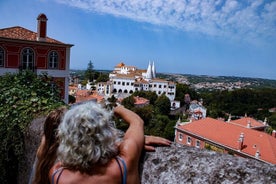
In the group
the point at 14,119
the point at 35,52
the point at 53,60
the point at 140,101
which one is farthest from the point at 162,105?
the point at 14,119

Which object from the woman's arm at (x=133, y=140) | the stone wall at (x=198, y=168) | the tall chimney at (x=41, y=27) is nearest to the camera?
the stone wall at (x=198, y=168)

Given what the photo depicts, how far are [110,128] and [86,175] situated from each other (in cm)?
34

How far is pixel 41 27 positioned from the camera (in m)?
18.2

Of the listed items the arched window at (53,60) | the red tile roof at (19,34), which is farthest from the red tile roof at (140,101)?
the red tile roof at (19,34)

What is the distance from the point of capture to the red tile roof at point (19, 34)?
57.0ft

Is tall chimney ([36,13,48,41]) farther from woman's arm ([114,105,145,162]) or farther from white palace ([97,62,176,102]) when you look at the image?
white palace ([97,62,176,102])

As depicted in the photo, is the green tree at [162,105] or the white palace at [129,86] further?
the white palace at [129,86]

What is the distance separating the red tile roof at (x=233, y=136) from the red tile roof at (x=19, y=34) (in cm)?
2453

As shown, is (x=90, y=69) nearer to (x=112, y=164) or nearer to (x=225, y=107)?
(x=225, y=107)

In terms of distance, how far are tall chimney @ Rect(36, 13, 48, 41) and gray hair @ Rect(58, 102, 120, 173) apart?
705 inches

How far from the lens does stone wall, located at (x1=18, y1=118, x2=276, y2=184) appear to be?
1.69 meters

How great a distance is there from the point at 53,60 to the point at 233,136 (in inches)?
1007

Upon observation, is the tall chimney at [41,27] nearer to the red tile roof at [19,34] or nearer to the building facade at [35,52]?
the building facade at [35,52]

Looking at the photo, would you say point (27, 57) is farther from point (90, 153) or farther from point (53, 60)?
point (90, 153)
